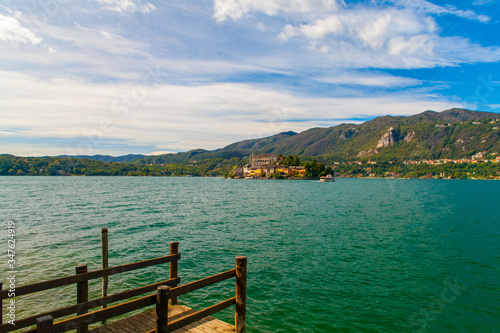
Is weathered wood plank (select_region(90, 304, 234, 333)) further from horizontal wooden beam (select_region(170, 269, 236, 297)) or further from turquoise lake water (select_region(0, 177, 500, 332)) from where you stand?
turquoise lake water (select_region(0, 177, 500, 332))

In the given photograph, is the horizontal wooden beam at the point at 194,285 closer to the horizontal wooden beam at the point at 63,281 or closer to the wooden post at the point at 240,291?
the wooden post at the point at 240,291

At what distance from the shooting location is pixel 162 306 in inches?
265

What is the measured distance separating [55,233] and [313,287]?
25703 mm

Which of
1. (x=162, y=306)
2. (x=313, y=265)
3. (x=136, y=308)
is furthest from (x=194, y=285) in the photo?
(x=313, y=265)

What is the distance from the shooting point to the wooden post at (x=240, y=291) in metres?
8.76

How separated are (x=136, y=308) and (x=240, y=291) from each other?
11.0 ft

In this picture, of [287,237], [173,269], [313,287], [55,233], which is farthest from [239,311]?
[55,233]

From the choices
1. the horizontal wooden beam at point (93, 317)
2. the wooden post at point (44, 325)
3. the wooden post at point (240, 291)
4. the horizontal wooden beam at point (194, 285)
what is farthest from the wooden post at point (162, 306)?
the wooden post at point (240, 291)

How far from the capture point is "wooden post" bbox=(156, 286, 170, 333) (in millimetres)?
6664

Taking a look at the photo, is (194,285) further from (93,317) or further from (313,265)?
(313,265)

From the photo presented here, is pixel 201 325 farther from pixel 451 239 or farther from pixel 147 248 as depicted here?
pixel 451 239

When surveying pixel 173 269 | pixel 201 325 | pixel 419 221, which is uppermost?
pixel 173 269

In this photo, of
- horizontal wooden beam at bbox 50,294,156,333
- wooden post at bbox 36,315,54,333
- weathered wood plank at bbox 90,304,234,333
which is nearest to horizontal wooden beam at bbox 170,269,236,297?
horizontal wooden beam at bbox 50,294,156,333

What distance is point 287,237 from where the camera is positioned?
86.3 feet
